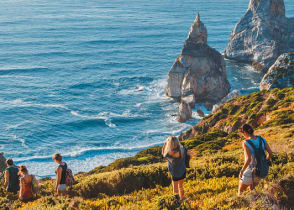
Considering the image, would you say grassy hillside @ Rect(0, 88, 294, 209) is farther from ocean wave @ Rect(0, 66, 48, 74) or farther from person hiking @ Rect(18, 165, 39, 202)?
ocean wave @ Rect(0, 66, 48, 74)

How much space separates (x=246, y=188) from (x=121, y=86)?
58.4 meters

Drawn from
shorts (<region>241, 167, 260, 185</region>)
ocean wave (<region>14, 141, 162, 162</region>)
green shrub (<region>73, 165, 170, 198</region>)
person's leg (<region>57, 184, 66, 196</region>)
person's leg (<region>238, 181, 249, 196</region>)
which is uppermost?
shorts (<region>241, 167, 260, 185</region>)

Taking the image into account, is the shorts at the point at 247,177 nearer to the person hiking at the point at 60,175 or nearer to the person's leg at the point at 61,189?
the person hiking at the point at 60,175

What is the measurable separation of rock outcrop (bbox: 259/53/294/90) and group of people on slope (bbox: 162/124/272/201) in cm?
4052

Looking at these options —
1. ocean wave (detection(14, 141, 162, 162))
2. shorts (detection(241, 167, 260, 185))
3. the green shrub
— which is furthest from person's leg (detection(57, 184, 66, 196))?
ocean wave (detection(14, 141, 162, 162))

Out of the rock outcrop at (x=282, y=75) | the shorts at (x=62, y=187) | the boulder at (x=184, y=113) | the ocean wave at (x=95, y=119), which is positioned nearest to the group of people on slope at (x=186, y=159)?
the shorts at (x=62, y=187)

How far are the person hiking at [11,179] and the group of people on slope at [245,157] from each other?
6.10 meters

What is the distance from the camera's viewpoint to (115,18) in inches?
5320

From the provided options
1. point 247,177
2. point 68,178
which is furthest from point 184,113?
point 247,177

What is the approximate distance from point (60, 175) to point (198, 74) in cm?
5127

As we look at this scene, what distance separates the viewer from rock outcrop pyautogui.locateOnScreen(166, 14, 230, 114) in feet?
192

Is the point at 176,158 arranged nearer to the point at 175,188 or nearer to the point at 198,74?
the point at 175,188

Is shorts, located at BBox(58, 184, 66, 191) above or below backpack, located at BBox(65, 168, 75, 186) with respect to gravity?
below

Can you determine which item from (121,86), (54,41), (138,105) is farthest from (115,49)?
(138,105)
